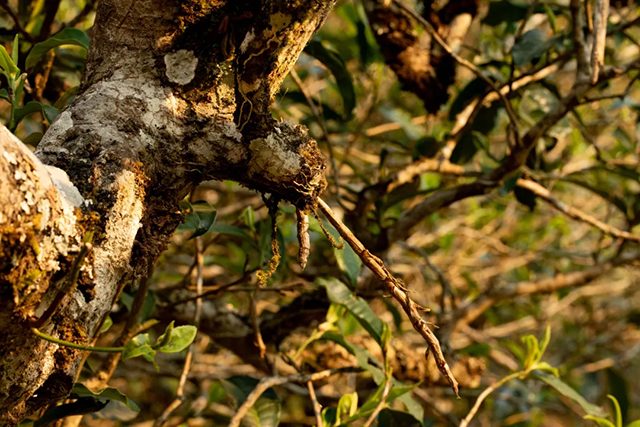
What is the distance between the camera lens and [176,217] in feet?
2.31

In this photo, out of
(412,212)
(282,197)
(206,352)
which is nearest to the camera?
(282,197)

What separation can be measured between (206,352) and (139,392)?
18.4 inches

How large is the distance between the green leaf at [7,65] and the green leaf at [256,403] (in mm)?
655

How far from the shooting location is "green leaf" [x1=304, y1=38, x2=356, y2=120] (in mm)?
1268

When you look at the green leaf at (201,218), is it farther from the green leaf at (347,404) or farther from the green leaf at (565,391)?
the green leaf at (565,391)

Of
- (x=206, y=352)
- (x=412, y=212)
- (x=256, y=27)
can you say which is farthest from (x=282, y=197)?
(x=206, y=352)

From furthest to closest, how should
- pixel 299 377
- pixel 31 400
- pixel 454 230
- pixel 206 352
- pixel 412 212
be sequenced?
pixel 454 230
pixel 206 352
pixel 412 212
pixel 299 377
pixel 31 400

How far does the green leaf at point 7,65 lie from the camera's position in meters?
0.72

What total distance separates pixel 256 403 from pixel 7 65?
68 cm

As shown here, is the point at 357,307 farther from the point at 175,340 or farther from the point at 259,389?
the point at 175,340

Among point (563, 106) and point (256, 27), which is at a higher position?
point (256, 27)

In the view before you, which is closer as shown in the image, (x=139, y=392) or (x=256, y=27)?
(x=256, y=27)

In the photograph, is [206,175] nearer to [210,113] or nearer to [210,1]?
[210,113]

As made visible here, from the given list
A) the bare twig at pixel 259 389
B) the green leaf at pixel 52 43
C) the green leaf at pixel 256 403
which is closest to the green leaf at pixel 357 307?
the bare twig at pixel 259 389
